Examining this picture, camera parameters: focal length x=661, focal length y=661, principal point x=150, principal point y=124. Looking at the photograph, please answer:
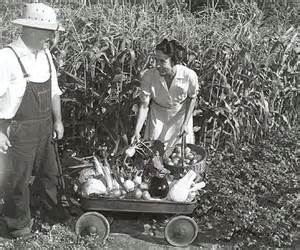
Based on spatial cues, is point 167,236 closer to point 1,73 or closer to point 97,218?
point 97,218

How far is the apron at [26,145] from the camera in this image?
510 centimetres

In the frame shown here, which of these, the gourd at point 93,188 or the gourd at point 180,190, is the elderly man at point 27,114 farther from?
the gourd at point 180,190

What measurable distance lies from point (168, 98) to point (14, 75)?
1.55 meters

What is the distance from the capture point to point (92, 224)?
5215mm

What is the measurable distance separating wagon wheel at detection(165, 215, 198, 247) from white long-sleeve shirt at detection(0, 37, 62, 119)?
151cm

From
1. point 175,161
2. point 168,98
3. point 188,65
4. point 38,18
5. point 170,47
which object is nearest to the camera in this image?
point 38,18

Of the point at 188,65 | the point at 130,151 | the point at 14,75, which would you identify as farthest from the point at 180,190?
the point at 188,65

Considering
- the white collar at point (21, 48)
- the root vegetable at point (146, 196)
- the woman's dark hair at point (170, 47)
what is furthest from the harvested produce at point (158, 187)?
the white collar at point (21, 48)

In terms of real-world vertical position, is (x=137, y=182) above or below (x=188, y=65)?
below

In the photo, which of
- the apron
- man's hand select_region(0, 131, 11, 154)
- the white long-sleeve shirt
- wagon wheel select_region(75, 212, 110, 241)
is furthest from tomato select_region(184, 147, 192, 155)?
man's hand select_region(0, 131, 11, 154)

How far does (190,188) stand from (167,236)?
0.43 meters

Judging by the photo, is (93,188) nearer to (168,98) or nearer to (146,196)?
(146,196)

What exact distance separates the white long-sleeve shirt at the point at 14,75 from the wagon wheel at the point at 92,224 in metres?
0.98

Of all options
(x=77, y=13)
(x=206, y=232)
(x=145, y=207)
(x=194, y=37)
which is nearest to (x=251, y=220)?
(x=206, y=232)
